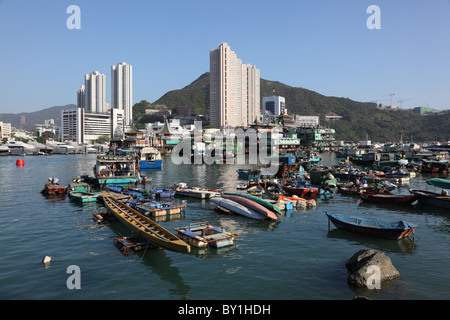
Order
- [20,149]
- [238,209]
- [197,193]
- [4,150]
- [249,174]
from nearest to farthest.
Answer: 1. [238,209]
2. [197,193]
3. [249,174]
4. [4,150]
5. [20,149]

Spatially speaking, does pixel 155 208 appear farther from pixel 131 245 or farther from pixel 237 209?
pixel 131 245

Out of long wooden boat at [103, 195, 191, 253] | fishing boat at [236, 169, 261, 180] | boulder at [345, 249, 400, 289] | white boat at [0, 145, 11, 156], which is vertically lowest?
boulder at [345, 249, 400, 289]

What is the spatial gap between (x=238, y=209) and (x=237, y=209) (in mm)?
135

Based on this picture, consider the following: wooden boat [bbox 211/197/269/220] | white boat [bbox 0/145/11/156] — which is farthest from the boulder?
white boat [bbox 0/145/11/156]

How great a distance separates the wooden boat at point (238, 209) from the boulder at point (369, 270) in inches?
474

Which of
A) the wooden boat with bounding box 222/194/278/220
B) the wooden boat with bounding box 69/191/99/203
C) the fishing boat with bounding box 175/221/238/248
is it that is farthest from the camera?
the wooden boat with bounding box 69/191/99/203

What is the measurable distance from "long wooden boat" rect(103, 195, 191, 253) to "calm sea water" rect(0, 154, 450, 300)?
62.6 inches

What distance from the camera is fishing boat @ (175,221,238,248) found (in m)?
20.6

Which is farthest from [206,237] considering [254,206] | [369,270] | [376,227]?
[376,227]

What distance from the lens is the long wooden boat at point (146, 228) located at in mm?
15508

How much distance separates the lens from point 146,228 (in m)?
19.4

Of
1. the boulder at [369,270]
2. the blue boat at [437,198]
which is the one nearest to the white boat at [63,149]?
the blue boat at [437,198]

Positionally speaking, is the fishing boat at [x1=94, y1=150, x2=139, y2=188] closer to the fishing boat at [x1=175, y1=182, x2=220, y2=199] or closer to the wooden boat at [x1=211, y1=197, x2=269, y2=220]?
the fishing boat at [x1=175, y1=182, x2=220, y2=199]

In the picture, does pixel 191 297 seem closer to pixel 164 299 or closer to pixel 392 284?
pixel 164 299
